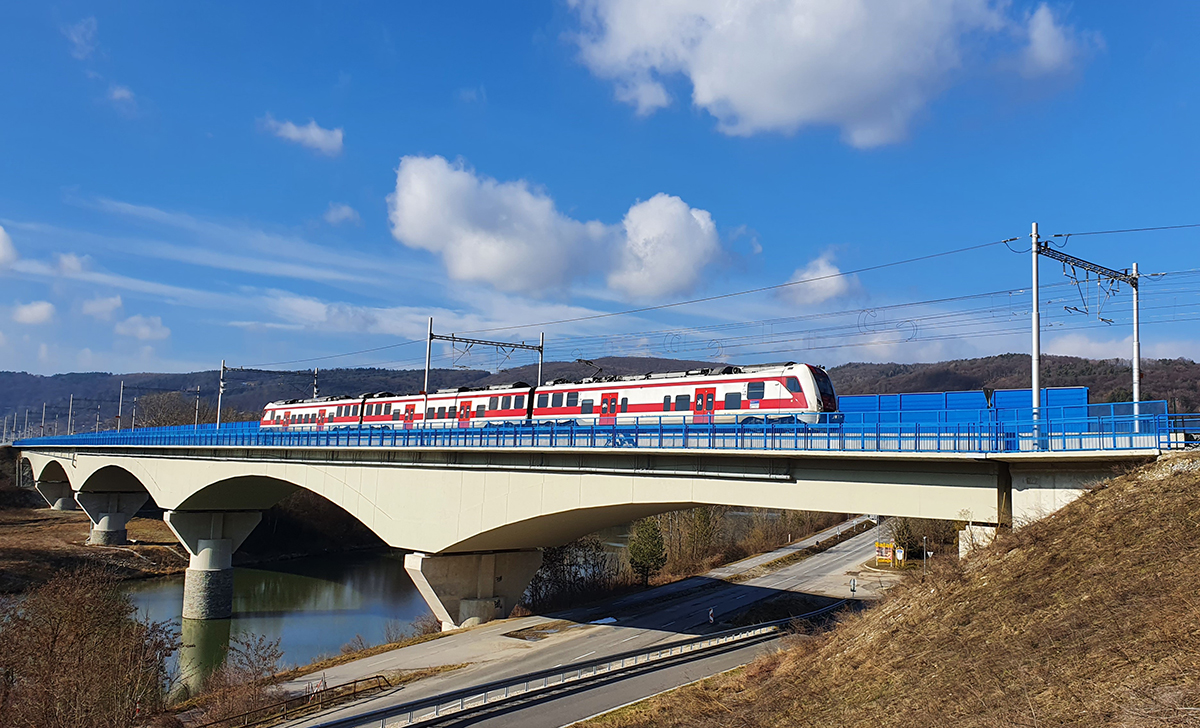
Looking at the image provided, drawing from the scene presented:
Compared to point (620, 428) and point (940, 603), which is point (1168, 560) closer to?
point (940, 603)

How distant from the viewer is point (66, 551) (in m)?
70.1

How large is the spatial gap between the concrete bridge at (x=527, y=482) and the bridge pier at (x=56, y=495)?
4515cm

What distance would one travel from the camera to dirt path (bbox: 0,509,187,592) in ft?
204

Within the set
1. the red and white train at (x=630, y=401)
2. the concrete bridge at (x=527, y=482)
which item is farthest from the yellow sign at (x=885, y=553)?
the concrete bridge at (x=527, y=482)

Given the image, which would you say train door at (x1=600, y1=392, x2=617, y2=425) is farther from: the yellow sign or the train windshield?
the yellow sign

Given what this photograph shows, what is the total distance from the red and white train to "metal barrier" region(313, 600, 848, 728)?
29.4 ft

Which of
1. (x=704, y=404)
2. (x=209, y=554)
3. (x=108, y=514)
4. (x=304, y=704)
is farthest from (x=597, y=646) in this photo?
(x=108, y=514)

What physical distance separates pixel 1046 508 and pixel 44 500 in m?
116

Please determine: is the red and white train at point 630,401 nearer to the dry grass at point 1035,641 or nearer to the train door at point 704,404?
the train door at point 704,404

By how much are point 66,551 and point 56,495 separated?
3317cm

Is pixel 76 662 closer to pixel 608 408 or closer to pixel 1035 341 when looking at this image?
pixel 608 408

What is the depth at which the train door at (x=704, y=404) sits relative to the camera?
3328 centimetres

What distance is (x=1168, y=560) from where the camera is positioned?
49.4ft

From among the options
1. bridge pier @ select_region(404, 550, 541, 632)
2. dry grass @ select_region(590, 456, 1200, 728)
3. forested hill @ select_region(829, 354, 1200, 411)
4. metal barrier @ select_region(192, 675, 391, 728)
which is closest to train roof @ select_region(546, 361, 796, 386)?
bridge pier @ select_region(404, 550, 541, 632)
